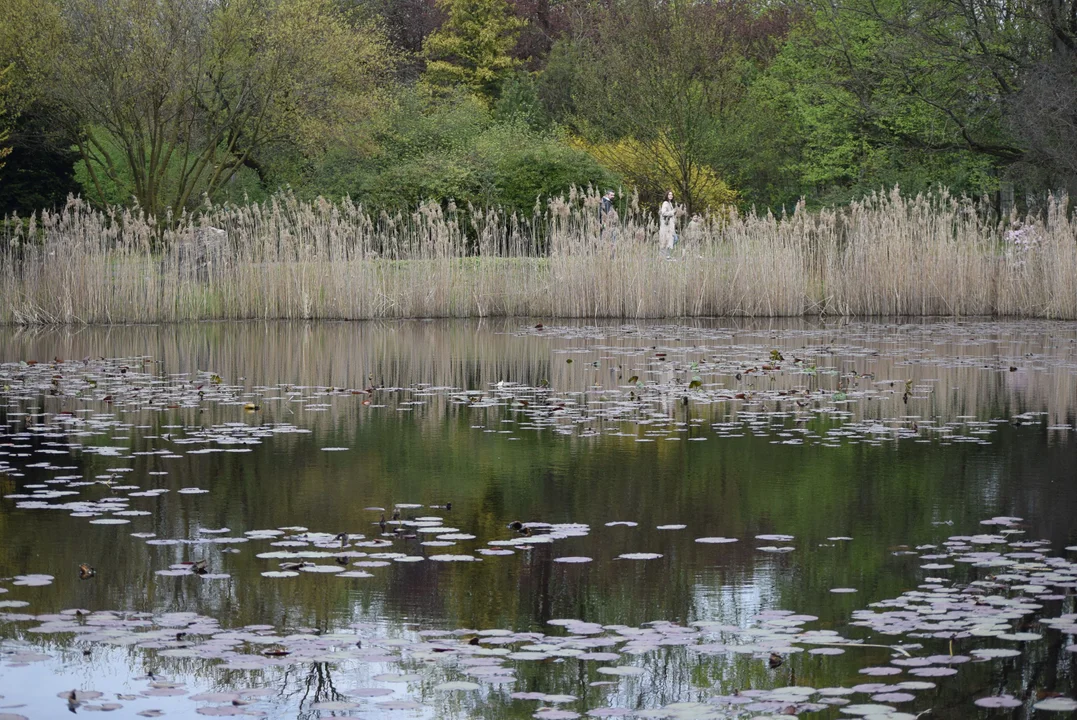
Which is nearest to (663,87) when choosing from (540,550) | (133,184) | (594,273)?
(133,184)

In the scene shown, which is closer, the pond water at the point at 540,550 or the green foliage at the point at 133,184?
the pond water at the point at 540,550

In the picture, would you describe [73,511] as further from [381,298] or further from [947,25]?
[947,25]

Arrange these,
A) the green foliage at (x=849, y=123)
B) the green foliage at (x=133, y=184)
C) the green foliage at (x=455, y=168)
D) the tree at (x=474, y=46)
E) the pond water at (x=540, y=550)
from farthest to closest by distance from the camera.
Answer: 1. the tree at (x=474, y=46)
2. the green foliage at (x=133, y=184)
3. the green foliage at (x=849, y=123)
4. the green foliage at (x=455, y=168)
5. the pond water at (x=540, y=550)

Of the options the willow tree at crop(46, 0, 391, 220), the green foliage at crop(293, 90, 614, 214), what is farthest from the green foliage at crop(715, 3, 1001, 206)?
the willow tree at crop(46, 0, 391, 220)

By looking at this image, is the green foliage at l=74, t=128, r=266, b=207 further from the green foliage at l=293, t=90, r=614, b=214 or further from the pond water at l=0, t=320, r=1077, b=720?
the pond water at l=0, t=320, r=1077, b=720

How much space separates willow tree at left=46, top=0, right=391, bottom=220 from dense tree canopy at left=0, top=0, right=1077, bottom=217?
0.06m

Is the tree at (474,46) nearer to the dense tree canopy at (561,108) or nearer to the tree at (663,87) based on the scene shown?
the dense tree canopy at (561,108)

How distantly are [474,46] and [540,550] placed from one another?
162 feet

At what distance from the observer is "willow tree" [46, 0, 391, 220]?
2800cm

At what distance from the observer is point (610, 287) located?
19781 mm

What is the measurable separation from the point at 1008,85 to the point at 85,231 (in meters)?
20.0

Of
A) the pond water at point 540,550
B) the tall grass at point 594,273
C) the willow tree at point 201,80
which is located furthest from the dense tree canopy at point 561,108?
the pond water at point 540,550

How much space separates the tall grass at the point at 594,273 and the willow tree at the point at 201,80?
8702mm

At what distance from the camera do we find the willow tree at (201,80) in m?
28.0
